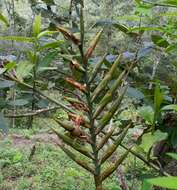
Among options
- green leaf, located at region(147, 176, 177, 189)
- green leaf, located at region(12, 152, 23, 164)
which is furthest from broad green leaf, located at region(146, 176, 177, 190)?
Answer: green leaf, located at region(12, 152, 23, 164)

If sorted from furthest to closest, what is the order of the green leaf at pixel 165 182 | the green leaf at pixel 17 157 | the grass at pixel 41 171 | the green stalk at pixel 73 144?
the green leaf at pixel 17 157
the grass at pixel 41 171
the green stalk at pixel 73 144
the green leaf at pixel 165 182

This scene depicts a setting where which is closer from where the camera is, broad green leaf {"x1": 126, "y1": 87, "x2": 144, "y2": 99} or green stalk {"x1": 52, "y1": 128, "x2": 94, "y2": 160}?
green stalk {"x1": 52, "y1": 128, "x2": 94, "y2": 160}

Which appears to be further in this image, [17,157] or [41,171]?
[17,157]

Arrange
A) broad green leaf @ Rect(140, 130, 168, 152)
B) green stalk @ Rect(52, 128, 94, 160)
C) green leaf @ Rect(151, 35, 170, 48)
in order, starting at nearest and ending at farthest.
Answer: green stalk @ Rect(52, 128, 94, 160)
broad green leaf @ Rect(140, 130, 168, 152)
green leaf @ Rect(151, 35, 170, 48)

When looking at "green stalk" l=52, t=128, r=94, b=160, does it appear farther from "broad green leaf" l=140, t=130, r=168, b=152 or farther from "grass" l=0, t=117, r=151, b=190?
"grass" l=0, t=117, r=151, b=190

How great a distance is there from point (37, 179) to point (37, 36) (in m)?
3.92

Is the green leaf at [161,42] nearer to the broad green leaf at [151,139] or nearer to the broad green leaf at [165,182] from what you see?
the broad green leaf at [151,139]

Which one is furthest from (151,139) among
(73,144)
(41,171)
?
(41,171)

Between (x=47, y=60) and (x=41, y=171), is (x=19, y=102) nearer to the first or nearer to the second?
(x=47, y=60)

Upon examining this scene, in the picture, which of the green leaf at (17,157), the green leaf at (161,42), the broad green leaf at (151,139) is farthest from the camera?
the green leaf at (17,157)

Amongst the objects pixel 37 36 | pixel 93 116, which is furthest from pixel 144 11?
pixel 93 116

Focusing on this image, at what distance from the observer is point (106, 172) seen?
0.44 metres

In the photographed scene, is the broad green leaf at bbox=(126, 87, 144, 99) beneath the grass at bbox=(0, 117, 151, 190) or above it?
above

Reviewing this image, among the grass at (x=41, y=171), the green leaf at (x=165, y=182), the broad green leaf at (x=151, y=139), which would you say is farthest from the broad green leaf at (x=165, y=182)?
the grass at (x=41, y=171)
